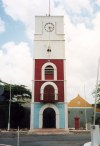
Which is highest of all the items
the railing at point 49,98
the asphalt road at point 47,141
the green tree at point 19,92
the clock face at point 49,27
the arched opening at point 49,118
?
the clock face at point 49,27

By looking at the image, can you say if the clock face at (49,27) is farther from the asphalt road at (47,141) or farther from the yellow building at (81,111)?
the asphalt road at (47,141)

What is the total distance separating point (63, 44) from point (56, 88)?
6.07 meters

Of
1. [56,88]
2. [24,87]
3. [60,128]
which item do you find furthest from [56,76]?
[24,87]

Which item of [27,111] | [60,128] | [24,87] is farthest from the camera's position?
[24,87]

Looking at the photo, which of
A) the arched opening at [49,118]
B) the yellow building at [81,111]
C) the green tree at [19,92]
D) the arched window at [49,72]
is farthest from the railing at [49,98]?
the green tree at [19,92]

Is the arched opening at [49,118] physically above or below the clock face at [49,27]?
below

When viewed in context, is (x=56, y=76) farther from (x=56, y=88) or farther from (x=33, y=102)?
(x=33, y=102)

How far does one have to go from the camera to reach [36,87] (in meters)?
38.1

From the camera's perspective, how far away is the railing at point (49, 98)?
37312 millimetres

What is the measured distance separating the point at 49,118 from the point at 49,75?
241 inches

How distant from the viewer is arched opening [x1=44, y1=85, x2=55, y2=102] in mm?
37497

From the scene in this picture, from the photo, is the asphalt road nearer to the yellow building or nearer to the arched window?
the arched window

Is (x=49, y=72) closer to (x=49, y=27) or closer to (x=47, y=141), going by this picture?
(x=49, y=27)


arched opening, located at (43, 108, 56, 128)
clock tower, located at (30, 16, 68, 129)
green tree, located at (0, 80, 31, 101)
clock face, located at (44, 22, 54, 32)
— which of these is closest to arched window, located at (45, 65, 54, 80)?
clock tower, located at (30, 16, 68, 129)
